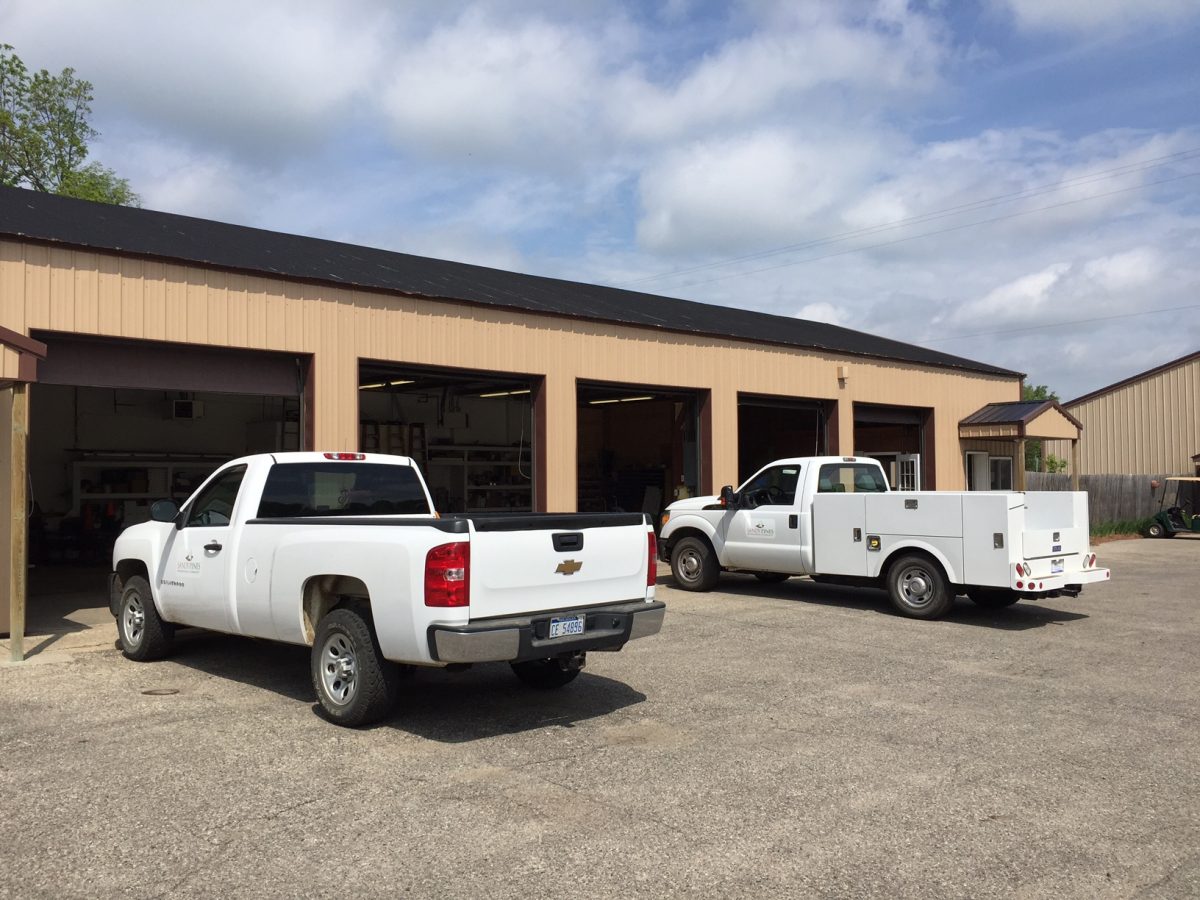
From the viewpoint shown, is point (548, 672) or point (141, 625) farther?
point (141, 625)

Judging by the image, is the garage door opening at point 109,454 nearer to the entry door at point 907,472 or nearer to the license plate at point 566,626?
the license plate at point 566,626

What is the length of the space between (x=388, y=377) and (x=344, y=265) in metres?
2.99

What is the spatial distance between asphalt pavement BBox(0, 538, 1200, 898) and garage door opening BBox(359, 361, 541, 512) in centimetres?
1159

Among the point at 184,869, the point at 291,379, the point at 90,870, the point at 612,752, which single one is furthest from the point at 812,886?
the point at 291,379

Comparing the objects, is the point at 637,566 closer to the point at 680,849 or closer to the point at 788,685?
the point at 788,685

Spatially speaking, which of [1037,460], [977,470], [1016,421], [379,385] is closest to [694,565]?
[379,385]

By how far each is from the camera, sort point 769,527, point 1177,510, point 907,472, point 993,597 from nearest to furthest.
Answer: point 993,597 < point 769,527 < point 907,472 < point 1177,510

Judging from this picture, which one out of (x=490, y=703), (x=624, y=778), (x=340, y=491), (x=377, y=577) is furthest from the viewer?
(x=340, y=491)

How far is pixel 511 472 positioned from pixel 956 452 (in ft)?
34.7

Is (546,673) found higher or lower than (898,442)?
lower

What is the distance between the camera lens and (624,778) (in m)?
5.71

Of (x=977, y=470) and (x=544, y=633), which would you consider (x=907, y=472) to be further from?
(x=544, y=633)

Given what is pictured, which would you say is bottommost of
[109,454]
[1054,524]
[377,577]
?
[377,577]

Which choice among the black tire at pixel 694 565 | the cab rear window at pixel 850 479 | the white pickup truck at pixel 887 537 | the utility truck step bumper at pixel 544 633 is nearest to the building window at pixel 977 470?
the cab rear window at pixel 850 479
